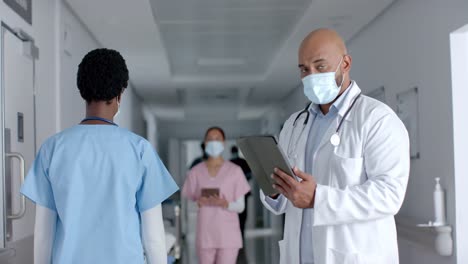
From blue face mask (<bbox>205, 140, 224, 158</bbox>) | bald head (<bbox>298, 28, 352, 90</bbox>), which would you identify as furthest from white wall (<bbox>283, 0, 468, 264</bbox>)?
bald head (<bbox>298, 28, 352, 90</bbox>)

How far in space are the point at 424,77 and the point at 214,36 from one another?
3.38 metres

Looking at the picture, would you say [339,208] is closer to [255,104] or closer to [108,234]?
[108,234]

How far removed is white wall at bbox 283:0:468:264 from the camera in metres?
4.13

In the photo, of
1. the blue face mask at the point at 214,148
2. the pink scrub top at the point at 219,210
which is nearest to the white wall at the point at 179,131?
the blue face mask at the point at 214,148

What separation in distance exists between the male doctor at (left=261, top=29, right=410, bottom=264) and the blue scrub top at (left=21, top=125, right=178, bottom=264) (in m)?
0.53

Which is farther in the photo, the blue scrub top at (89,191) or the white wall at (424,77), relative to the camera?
the white wall at (424,77)

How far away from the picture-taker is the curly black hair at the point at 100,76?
220 cm

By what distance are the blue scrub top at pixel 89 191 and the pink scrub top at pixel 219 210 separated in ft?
9.42

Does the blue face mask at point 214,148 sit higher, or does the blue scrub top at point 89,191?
the blue face mask at point 214,148

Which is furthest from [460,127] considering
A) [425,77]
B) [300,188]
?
[300,188]

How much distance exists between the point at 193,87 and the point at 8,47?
8.23 metres

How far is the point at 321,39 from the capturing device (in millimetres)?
2480

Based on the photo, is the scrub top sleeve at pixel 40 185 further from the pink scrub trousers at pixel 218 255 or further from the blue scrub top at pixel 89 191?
the pink scrub trousers at pixel 218 255

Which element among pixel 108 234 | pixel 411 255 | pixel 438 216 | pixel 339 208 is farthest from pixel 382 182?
pixel 411 255
